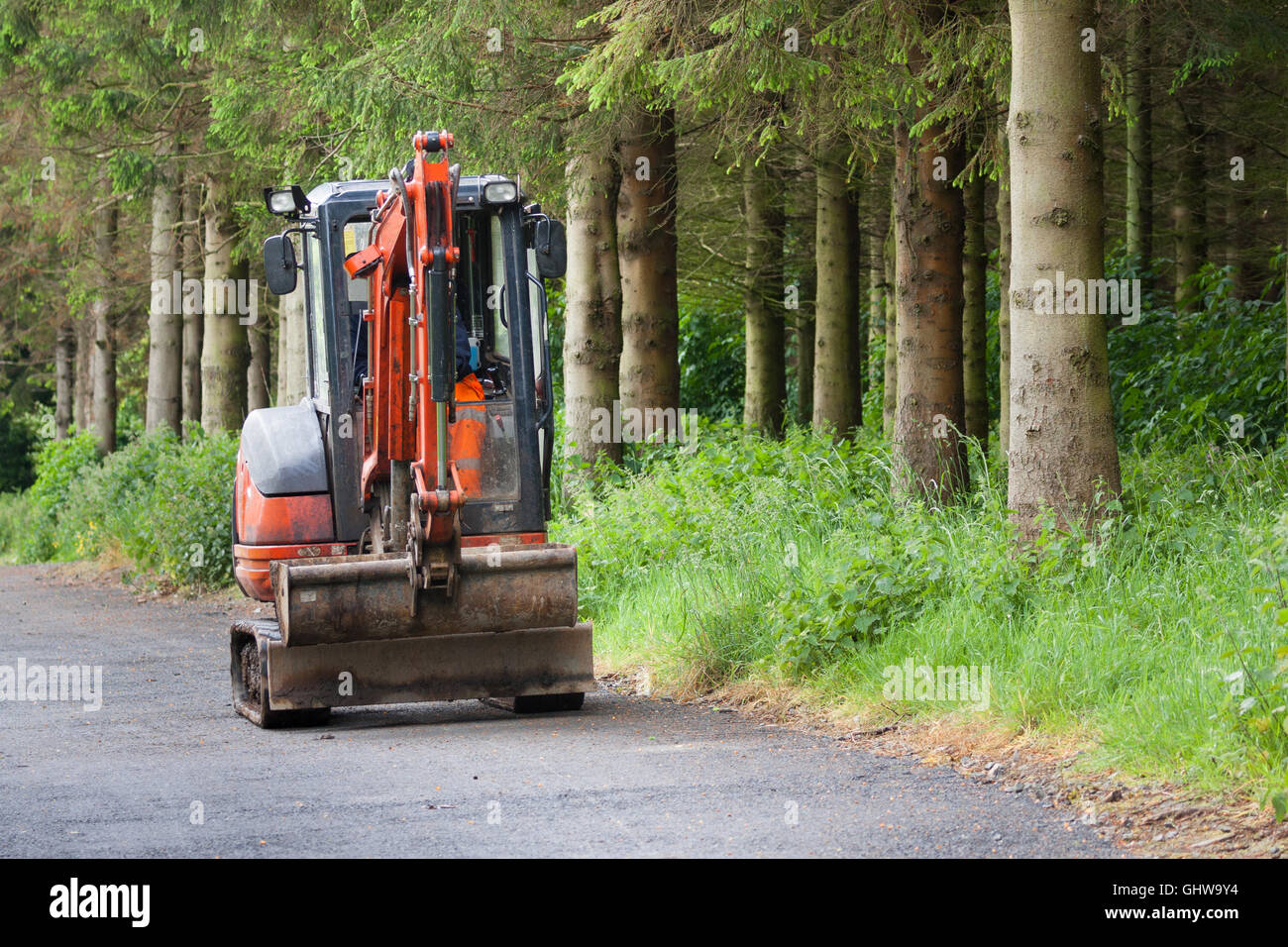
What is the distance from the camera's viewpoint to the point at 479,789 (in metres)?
6.79

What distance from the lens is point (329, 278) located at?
9.26 meters

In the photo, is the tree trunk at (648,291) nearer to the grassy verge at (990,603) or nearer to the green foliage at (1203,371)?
the grassy verge at (990,603)

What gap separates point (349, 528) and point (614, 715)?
2035 millimetres

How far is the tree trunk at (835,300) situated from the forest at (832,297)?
5 cm

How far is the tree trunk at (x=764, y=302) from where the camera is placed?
20.9 meters

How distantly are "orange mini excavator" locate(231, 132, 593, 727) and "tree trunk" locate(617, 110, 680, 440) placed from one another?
5715 millimetres

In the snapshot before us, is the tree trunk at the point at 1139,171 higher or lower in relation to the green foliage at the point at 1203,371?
higher

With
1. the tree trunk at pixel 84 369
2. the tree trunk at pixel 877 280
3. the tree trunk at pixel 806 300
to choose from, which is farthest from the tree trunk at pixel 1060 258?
the tree trunk at pixel 84 369

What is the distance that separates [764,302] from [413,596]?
49.0 feet

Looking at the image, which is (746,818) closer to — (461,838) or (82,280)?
(461,838)

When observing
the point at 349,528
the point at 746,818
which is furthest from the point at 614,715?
the point at 746,818

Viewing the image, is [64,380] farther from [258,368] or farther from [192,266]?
[192,266]

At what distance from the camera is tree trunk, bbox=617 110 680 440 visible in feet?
49.9

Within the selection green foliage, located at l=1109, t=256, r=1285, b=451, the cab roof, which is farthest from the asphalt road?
green foliage, located at l=1109, t=256, r=1285, b=451
